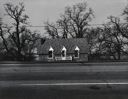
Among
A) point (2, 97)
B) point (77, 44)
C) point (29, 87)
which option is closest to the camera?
point (2, 97)

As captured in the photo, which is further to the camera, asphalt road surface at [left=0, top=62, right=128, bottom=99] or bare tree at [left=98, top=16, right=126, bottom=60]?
bare tree at [left=98, top=16, right=126, bottom=60]

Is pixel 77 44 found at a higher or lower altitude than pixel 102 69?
higher

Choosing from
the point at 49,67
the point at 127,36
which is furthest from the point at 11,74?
the point at 127,36

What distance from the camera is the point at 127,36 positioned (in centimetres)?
3841

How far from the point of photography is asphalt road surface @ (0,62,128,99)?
5641mm

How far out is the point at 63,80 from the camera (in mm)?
6109

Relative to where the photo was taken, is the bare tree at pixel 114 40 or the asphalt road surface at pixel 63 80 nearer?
the asphalt road surface at pixel 63 80

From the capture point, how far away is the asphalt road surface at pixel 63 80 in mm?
5641

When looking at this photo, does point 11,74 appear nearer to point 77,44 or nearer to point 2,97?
point 2,97

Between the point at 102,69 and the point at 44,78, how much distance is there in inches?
54.5

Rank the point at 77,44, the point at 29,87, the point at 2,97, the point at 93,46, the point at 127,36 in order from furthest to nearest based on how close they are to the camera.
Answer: the point at 93,46
the point at 127,36
the point at 77,44
the point at 29,87
the point at 2,97

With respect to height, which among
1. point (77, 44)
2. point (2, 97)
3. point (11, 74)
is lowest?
point (2, 97)

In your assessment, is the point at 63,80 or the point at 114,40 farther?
the point at 114,40

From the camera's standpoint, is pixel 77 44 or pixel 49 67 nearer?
pixel 49 67
